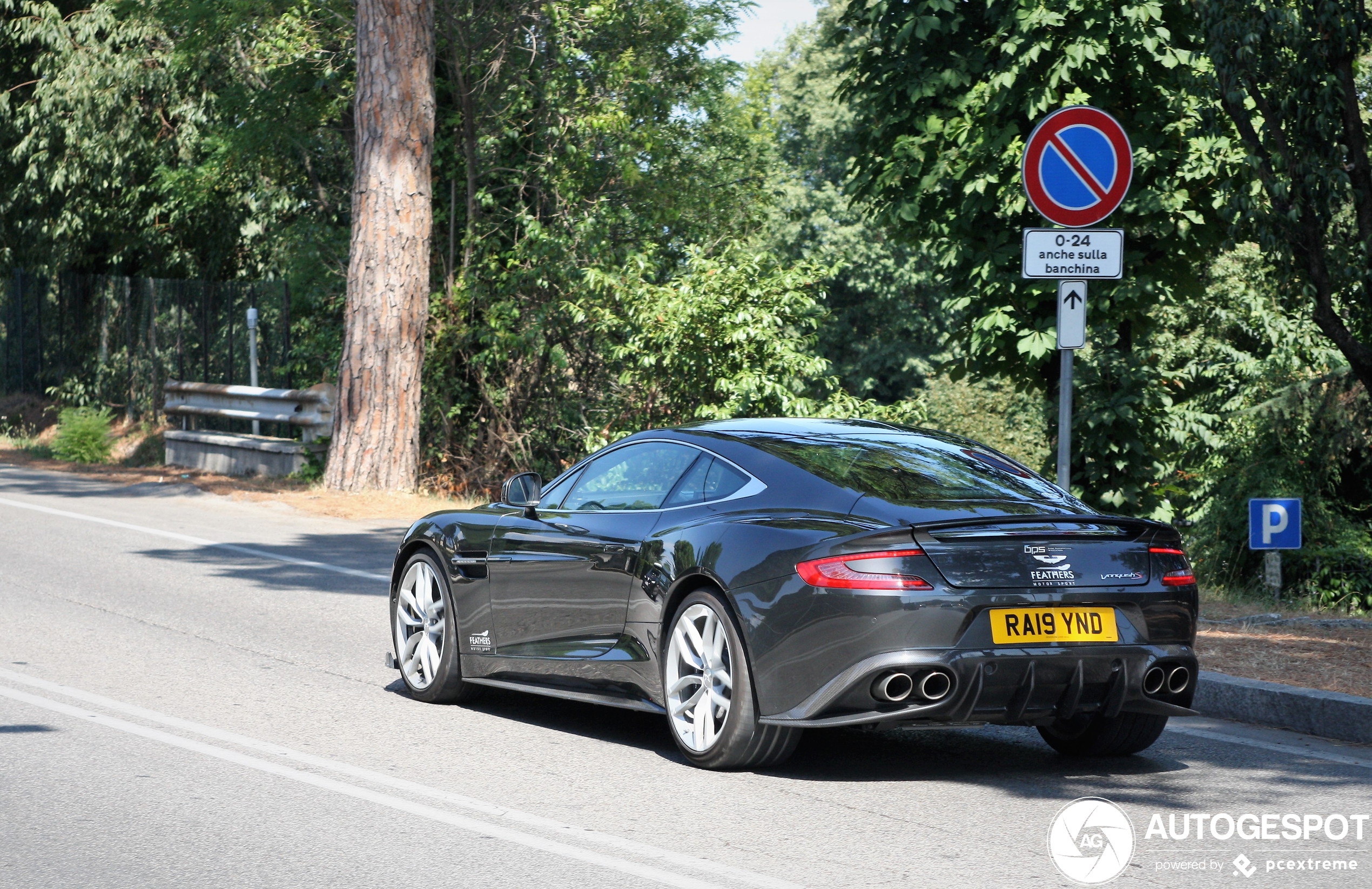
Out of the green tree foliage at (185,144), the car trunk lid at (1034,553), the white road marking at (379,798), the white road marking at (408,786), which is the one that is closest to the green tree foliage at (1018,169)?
the car trunk lid at (1034,553)

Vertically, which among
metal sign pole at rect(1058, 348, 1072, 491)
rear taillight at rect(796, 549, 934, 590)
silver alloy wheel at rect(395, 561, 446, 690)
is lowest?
silver alloy wheel at rect(395, 561, 446, 690)

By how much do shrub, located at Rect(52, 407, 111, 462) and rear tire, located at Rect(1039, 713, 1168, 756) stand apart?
20991 millimetres

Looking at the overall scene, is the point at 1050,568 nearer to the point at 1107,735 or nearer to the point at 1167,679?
the point at 1167,679

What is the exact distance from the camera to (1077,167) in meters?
8.83

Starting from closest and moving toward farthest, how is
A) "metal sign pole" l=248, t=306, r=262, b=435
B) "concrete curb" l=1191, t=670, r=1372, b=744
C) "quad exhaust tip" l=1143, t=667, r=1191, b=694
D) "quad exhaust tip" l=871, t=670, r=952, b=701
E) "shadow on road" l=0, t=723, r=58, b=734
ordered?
1. "quad exhaust tip" l=871, t=670, r=952, b=701
2. "quad exhaust tip" l=1143, t=667, r=1191, b=694
3. "shadow on road" l=0, t=723, r=58, b=734
4. "concrete curb" l=1191, t=670, r=1372, b=744
5. "metal sign pole" l=248, t=306, r=262, b=435

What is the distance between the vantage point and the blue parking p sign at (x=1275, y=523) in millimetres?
9812

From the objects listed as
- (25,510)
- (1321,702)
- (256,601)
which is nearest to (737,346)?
(256,601)

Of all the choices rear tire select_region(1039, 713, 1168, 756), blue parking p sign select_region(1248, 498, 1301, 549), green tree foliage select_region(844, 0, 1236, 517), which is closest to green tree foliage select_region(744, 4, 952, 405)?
green tree foliage select_region(844, 0, 1236, 517)

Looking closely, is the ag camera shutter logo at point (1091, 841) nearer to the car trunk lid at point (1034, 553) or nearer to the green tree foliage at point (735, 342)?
the car trunk lid at point (1034, 553)

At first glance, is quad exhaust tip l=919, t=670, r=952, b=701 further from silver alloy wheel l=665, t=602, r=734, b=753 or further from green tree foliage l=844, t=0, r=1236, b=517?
green tree foliage l=844, t=0, r=1236, b=517

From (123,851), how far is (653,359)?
11191mm

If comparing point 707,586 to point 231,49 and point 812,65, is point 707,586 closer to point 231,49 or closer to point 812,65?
point 231,49

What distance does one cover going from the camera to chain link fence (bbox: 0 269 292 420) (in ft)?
79.1

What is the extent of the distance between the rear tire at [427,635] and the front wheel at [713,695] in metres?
1.62
